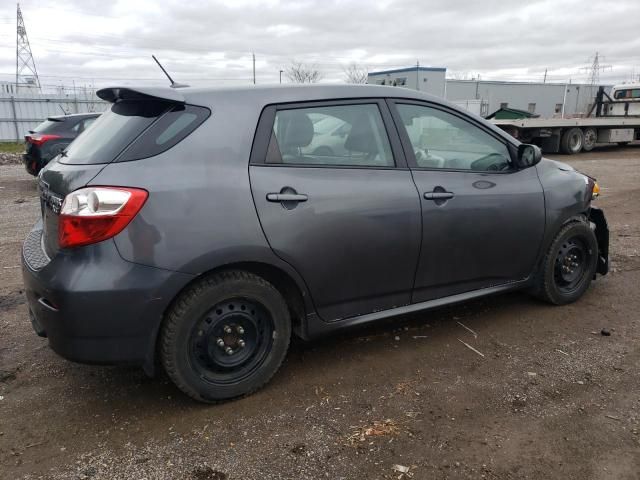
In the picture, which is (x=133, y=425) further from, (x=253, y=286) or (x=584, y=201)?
(x=584, y=201)

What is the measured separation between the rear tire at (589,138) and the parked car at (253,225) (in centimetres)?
1723

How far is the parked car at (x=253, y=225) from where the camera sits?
254 cm

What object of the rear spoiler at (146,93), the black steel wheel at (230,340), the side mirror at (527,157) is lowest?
the black steel wheel at (230,340)

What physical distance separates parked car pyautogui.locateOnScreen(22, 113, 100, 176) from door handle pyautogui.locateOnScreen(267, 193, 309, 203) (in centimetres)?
804

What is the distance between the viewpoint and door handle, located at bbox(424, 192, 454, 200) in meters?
3.33

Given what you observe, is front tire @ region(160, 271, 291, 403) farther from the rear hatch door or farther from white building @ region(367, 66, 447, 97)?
white building @ region(367, 66, 447, 97)

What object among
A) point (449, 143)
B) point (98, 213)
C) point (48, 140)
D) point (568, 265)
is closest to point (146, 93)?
point (98, 213)

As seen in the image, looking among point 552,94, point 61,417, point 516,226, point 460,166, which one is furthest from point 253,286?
point 552,94

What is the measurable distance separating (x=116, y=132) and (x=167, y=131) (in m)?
0.30

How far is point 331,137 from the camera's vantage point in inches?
125

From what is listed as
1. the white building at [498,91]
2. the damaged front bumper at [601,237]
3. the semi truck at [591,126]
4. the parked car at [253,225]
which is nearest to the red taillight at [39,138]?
the parked car at [253,225]

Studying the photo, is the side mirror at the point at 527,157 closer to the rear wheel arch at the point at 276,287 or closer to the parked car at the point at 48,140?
the rear wheel arch at the point at 276,287

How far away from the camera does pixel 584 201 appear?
13.8ft

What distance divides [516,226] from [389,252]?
112 cm
